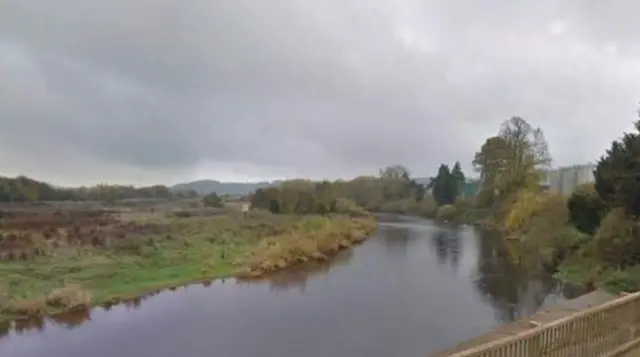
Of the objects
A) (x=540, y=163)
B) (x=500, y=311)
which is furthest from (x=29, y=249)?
(x=540, y=163)

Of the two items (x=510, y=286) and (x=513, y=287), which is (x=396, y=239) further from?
(x=513, y=287)

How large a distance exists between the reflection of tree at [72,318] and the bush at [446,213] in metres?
48.1

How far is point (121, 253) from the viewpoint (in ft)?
78.3

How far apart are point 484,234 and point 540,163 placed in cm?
764

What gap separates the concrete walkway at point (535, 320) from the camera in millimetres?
8070

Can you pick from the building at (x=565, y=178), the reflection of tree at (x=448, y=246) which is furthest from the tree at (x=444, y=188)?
the reflection of tree at (x=448, y=246)

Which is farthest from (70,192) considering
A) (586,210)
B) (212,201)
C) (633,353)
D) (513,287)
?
(633,353)

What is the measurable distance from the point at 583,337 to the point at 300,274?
17.7m

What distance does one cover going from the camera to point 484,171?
50.2 m

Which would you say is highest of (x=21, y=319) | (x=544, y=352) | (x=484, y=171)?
(x=484, y=171)

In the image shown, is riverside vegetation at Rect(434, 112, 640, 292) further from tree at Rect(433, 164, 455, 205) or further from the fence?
tree at Rect(433, 164, 455, 205)

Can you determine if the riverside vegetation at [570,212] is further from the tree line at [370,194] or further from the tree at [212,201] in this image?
the tree at [212,201]

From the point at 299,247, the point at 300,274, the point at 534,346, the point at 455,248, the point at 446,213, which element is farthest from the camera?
the point at 446,213

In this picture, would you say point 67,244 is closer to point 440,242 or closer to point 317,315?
Answer: point 317,315
